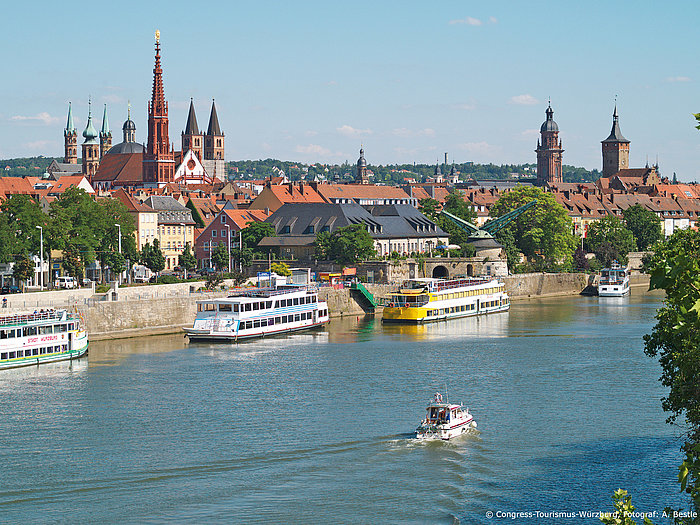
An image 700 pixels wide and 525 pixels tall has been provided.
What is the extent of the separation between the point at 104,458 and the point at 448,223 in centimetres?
7543

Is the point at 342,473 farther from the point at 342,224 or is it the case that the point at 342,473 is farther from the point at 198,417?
the point at 342,224

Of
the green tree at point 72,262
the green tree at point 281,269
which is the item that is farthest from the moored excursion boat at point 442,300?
the green tree at point 72,262

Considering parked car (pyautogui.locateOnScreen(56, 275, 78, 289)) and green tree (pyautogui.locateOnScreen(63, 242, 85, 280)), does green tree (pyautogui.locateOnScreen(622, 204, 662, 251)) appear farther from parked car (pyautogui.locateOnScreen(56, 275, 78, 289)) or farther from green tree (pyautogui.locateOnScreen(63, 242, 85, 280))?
parked car (pyautogui.locateOnScreen(56, 275, 78, 289))

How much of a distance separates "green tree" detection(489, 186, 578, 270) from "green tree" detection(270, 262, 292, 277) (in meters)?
22.7

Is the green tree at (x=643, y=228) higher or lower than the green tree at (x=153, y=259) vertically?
higher

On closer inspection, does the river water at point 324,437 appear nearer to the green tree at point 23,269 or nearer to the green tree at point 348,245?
the green tree at point 23,269

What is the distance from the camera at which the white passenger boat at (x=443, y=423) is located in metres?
34.4

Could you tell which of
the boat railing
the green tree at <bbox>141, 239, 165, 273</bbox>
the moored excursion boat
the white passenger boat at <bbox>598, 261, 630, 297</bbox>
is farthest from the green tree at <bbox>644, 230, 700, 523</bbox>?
the white passenger boat at <bbox>598, 261, 630, 297</bbox>

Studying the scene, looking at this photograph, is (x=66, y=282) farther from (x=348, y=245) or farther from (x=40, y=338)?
(x=40, y=338)

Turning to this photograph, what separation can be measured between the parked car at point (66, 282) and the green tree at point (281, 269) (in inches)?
598

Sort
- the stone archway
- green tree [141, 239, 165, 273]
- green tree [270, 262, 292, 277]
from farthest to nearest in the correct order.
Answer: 1. the stone archway
2. green tree [270, 262, 292, 277]
3. green tree [141, 239, 165, 273]

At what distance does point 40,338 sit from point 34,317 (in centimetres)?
140

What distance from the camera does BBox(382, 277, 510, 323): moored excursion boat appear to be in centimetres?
6969

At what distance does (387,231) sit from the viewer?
94.7m
